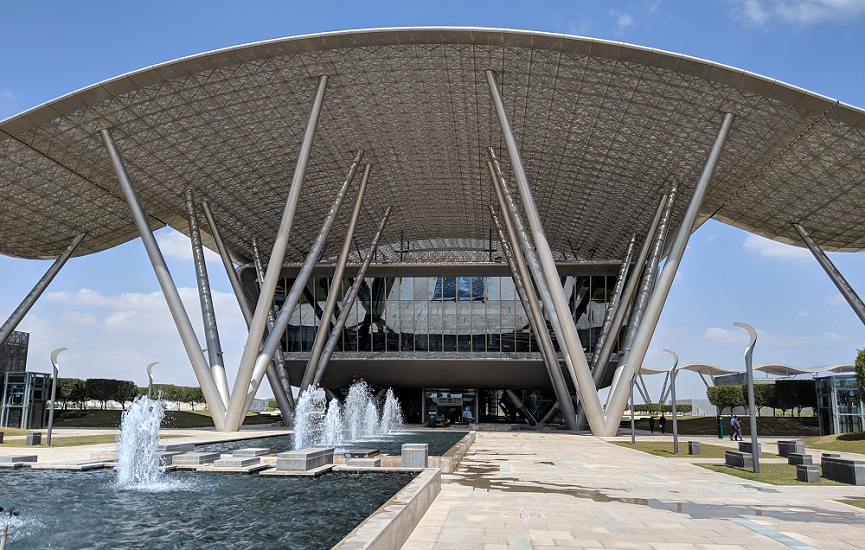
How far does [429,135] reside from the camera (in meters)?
37.0

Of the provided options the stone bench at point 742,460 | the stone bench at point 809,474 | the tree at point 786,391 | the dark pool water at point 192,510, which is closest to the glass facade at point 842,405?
the tree at point 786,391

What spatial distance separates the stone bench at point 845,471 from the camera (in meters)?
13.7

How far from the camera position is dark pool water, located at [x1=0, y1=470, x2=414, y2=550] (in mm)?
8250

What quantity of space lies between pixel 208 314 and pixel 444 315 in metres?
21.5

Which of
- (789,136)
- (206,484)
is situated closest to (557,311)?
(789,136)

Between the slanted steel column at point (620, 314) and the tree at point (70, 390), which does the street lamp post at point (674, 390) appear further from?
the tree at point (70, 390)

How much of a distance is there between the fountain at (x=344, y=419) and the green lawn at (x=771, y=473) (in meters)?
14.0

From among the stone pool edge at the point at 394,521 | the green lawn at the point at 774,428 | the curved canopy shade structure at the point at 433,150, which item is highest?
the curved canopy shade structure at the point at 433,150

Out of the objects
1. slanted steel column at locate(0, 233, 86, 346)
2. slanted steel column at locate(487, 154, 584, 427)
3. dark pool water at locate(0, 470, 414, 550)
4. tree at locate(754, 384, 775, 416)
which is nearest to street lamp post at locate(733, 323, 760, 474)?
dark pool water at locate(0, 470, 414, 550)

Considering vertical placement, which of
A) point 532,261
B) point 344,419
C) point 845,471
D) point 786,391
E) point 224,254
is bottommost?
point 344,419

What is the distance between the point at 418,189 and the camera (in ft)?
152

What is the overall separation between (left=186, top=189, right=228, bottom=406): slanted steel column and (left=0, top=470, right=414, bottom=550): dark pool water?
48.8ft

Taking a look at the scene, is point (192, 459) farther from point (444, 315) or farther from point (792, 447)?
point (444, 315)

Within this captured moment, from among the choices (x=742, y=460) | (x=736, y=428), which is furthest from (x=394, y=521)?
(x=736, y=428)
